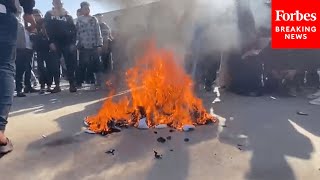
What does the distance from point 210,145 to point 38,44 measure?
5720 mm

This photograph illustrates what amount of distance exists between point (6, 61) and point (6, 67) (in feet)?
0.17

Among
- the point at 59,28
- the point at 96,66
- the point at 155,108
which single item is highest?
the point at 59,28

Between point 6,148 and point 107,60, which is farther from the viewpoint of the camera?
point 107,60

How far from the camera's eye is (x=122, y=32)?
5.96m

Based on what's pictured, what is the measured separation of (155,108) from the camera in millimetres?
4398

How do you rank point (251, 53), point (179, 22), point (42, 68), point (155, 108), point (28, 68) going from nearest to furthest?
point (155, 108) < point (179, 22) < point (251, 53) < point (28, 68) < point (42, 68)

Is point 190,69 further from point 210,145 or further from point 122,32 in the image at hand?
point 210,145

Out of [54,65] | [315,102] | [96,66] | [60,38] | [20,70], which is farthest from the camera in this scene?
[96,66]

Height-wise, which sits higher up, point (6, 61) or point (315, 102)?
point (6, 61)

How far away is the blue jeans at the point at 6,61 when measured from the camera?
3301 mm

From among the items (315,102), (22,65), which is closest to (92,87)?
(22,65)

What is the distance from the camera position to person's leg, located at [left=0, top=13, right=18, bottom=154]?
3.30 metres

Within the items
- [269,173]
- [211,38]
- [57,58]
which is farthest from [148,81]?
[57,58]

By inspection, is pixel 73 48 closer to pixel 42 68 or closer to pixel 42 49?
pixel 42 49
